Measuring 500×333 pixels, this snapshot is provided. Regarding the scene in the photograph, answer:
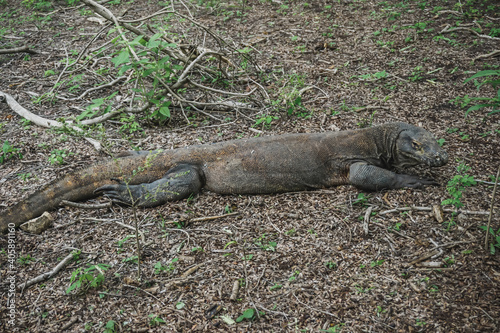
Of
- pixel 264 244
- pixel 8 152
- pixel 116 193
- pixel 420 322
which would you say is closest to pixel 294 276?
pixel 264 244

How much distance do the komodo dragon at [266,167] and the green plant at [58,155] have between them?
2.01ft

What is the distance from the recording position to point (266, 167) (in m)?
4.05

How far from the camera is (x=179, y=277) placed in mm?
2947

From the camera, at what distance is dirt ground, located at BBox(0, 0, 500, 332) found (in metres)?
2.59

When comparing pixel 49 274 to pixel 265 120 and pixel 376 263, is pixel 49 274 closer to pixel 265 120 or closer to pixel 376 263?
pixel 376 263

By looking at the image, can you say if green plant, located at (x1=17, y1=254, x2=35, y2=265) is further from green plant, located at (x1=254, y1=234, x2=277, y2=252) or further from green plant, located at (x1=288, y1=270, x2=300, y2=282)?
green plant, located at (x1=288, y1=270, x2=300, y2=282)

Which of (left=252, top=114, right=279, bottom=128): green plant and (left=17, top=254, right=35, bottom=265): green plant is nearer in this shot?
(left=17, top=254, right=35, bottom=265): green plant

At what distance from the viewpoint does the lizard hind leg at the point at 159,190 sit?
12.5 feet

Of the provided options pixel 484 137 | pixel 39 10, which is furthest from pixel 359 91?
pixel 39 10

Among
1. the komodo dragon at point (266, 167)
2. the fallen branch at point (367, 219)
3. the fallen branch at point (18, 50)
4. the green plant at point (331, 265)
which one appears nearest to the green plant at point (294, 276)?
the green plant at point (331, 265)

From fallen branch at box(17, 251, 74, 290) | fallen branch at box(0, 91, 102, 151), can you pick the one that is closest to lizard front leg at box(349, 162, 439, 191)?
fallen branch at box(17, 251, 74, 290)

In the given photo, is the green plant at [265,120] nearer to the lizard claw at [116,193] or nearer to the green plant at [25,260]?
Answer: the lizard claw at [116,193]

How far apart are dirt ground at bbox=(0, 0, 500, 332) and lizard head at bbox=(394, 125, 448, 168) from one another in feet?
0.59

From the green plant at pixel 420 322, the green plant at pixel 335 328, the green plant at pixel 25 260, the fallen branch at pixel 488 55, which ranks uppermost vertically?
the fallen branch at pixel 488 55
